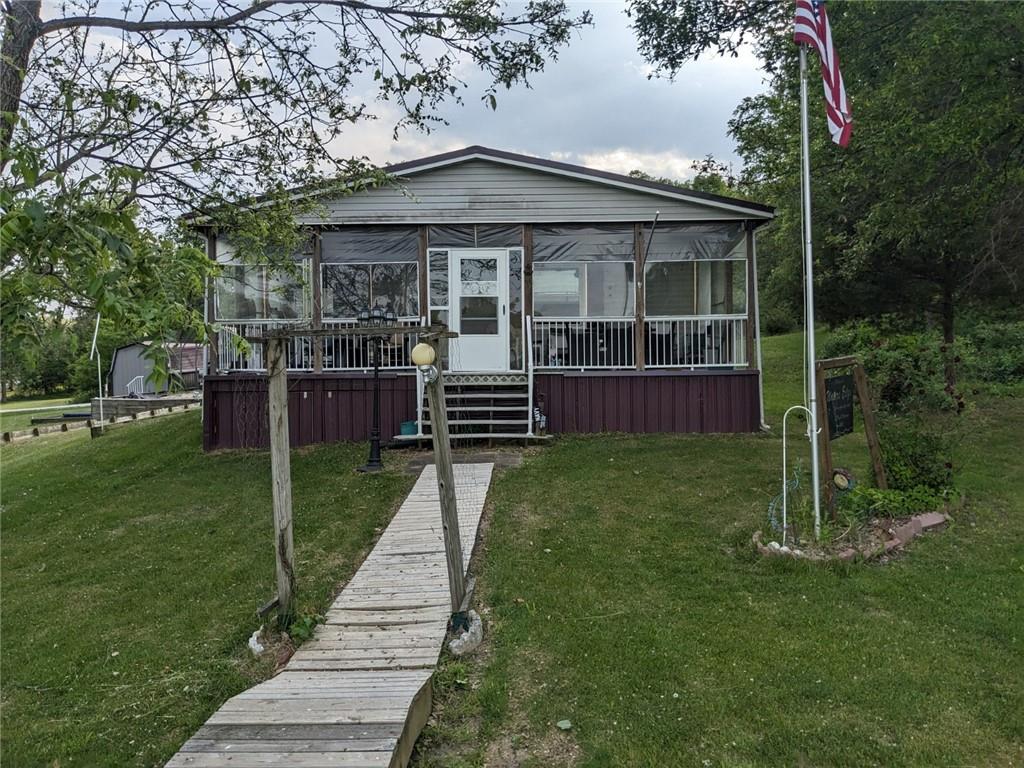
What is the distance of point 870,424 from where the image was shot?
220 inches

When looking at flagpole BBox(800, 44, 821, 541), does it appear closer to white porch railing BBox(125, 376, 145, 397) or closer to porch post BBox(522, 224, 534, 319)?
porch post BBox(522, 224, 534, 319)

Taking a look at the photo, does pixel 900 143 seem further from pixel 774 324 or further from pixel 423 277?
pixel 774 324

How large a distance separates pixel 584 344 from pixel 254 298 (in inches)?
210

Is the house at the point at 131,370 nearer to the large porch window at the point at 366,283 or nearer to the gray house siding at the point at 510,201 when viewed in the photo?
the large porch window at the point at 366,283

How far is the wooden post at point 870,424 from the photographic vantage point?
18.4 feet

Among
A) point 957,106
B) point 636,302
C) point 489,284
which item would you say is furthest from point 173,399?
point 957,106

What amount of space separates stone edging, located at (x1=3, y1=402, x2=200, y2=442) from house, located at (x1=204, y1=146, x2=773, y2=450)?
7.77 m

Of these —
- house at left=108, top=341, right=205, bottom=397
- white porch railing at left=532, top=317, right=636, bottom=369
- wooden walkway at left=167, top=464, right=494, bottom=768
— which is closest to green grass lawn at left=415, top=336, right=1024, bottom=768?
wooden walkway at left=167, top=464, right=494, bottom=768

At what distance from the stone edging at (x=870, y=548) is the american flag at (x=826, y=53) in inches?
123

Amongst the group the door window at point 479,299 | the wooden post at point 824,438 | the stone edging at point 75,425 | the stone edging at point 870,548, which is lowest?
the stone edging at point 870,548

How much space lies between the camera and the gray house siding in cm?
959

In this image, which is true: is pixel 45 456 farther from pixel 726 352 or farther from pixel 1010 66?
pixel 1010 66

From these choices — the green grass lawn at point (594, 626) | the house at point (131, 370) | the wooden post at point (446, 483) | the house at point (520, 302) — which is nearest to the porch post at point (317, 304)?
the house at point (520, 302)

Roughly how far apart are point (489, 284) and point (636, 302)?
2.33m
